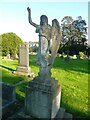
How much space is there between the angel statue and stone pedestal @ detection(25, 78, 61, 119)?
0.36 meters

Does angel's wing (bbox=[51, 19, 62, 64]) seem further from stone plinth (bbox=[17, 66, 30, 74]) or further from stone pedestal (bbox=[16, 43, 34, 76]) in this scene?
stone pedestal (bbox=[16, 43, 34, 76])

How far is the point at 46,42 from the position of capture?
21.2ft

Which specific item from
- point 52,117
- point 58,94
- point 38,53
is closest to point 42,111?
point 52,117

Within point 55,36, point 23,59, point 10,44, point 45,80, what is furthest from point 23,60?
point 10,44

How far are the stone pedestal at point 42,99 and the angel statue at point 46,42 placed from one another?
36 cm

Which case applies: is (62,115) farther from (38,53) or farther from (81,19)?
(81,19)

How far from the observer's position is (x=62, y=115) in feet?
22.6

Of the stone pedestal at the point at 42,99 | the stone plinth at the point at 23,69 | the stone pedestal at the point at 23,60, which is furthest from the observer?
the stone pedestal at the point at 23,60

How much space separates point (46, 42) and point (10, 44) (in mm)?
34231

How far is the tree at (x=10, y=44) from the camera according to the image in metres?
38.6

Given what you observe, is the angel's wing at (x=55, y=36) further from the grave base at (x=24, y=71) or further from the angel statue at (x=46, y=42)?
the grave base at (x=24, y=71)

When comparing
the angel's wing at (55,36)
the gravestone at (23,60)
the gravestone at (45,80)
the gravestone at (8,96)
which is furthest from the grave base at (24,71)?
the angel's wing at (55,36)

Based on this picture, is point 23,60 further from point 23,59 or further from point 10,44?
point 10,44

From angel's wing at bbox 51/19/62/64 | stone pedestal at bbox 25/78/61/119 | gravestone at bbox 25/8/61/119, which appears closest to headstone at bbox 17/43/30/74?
stone pedestal at bbox 25/78/61/119
